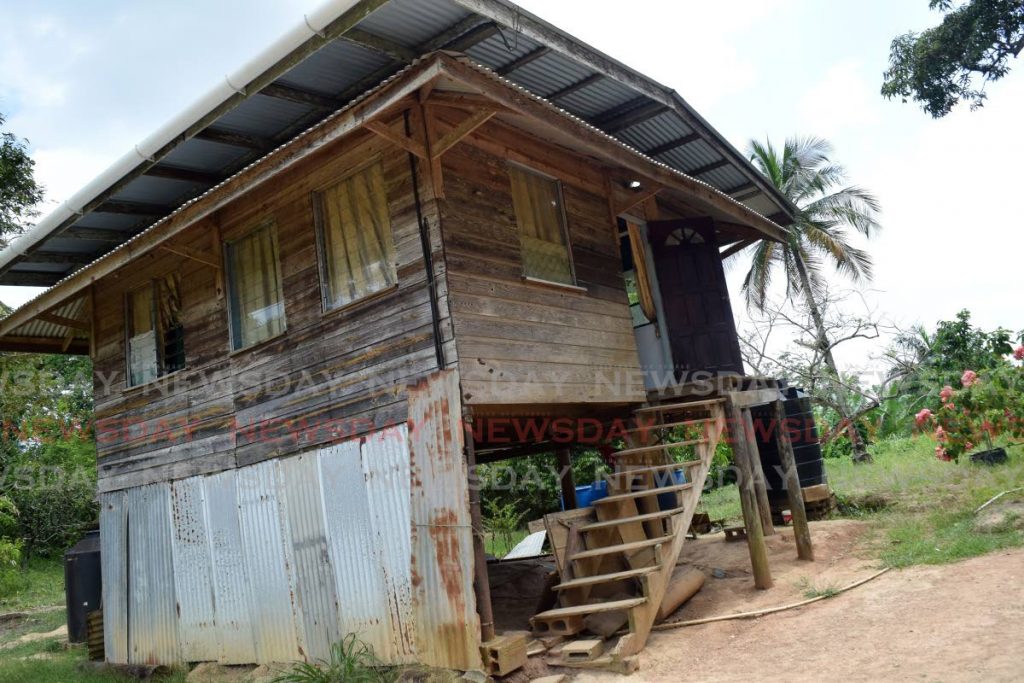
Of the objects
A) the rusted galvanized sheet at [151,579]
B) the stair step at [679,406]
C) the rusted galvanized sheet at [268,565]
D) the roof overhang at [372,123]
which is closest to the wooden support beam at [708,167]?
the roof overhang at [372,123]

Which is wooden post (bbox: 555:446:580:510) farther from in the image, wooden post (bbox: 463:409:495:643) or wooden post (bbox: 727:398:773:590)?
wooden post (bbox: 463:409:495:643)

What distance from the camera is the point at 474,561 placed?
6203mm

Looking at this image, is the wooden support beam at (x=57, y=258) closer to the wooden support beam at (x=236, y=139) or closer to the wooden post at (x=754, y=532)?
the wooden support beam at (x=236, y=139)

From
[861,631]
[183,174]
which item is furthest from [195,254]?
[861,631]

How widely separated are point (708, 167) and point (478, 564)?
6.14 metres

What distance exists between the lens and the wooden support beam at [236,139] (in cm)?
767

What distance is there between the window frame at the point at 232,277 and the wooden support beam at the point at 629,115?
3614mm

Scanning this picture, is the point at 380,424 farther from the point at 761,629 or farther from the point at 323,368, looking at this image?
the point at 761,629

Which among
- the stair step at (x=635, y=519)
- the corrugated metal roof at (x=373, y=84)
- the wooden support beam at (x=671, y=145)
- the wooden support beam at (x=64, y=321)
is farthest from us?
the wooden support beam at (x=64, y=321)

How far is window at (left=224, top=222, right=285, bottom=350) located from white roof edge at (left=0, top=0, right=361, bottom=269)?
1.33m

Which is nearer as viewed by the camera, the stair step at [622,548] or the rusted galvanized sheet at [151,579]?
the stair step at [622,548]

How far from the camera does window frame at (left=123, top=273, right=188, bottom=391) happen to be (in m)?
9.55

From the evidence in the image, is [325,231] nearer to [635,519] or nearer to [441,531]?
[441,531]

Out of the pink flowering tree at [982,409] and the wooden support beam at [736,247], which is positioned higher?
the wooden support beam at [736,247]
